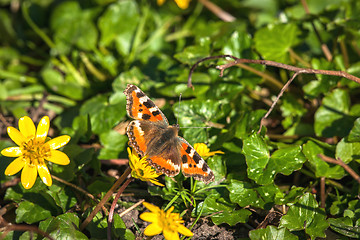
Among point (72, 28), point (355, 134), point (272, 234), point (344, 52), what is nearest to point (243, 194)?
point (272, 234)

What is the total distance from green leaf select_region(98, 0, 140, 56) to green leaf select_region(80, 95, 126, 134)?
2.34 ft

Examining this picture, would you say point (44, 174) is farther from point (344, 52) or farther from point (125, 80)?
point (344, 52)

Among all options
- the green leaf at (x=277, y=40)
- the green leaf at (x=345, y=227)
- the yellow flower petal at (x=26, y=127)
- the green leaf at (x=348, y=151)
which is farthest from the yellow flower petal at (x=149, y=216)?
the green leaf at (x=277, y=40)

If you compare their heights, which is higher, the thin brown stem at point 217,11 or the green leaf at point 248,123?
the thin brown stem at point 217,11

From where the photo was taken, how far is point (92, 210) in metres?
2.02

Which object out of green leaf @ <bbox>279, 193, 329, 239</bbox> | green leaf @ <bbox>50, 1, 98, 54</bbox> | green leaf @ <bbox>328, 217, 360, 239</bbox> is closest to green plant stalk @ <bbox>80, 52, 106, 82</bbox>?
green leaf @ <bbox>50, 1, 98, 54</bbox>

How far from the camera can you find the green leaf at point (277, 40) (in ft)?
8.63

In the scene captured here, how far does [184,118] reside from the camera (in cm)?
237

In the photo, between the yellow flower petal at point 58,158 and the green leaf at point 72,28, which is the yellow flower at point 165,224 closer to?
the yellow flower petal at point 58,158

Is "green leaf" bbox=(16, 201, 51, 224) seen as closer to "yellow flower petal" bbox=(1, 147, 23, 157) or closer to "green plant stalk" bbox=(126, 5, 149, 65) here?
"yellow flower petal" bbox=(1, 147, 23, 157)

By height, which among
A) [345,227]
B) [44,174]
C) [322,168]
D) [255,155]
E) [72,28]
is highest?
[72,28]

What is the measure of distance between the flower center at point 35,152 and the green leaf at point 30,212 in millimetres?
359

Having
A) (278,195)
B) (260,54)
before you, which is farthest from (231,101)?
(278,195)

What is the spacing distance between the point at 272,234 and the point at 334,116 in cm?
98
